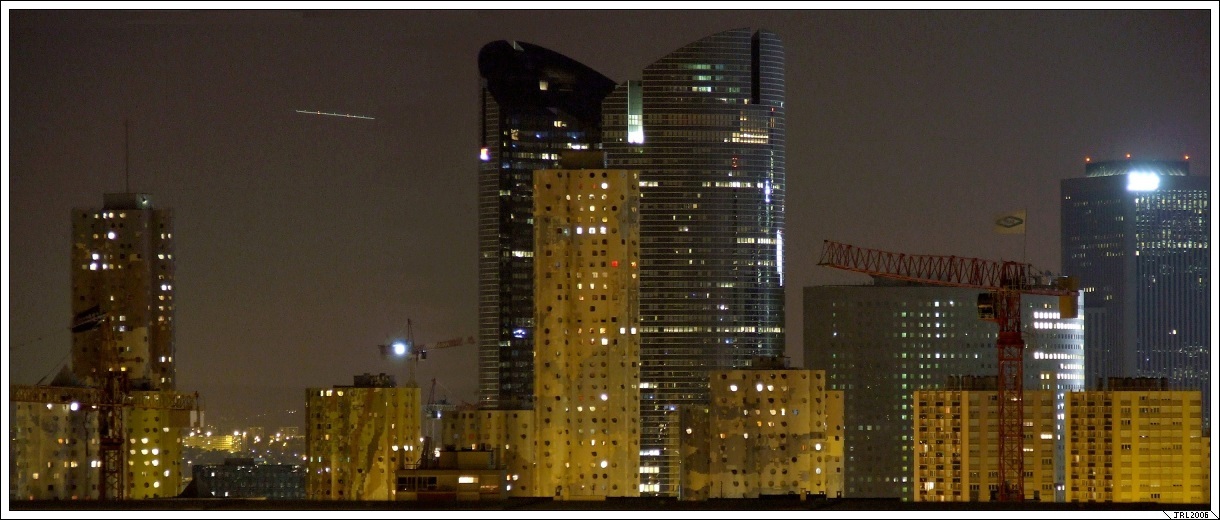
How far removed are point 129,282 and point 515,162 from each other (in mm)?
34930

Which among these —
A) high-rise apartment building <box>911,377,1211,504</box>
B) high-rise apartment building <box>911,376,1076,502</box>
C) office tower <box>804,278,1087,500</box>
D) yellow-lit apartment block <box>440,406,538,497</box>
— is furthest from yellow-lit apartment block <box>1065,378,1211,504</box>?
office tower <box>804,278,1087,500</box>

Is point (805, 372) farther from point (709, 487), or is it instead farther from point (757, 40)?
point (757, 40)

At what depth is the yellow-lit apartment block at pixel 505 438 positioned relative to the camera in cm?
9581

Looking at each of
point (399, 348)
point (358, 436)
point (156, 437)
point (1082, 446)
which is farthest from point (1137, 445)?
point (156, 437)

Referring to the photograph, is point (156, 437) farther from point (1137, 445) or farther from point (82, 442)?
point (1137, 445)

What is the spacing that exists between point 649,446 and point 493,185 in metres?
24.1

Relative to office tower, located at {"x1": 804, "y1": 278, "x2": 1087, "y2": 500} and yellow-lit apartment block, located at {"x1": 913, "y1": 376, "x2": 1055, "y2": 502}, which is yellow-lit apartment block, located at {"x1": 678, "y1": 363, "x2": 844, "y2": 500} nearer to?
yellow-lit apartment block, located at {"x1": 913, "y1": 376, "x2": 1055, "y2": 502}

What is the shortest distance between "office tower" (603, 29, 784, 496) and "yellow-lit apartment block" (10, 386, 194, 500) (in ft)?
135

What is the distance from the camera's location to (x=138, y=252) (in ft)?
365

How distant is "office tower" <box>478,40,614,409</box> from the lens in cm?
12500

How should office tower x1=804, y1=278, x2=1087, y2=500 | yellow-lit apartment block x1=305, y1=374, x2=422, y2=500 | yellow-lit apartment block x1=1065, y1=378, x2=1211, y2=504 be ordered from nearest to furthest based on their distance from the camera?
yellow-lit apartment block x1=1065, y1=378, x2=1211, y2=504
yellow-lit apartment block x1=305, y1=374, x2=422, y2=500
office tower x1=804, y1=278, x2=1087, y2=500

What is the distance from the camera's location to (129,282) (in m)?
111

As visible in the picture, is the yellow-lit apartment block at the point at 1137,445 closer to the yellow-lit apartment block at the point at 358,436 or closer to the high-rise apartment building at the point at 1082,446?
the high-rise apartment building at the point at 1082,446

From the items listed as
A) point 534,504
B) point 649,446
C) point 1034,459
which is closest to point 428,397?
point 649,446
